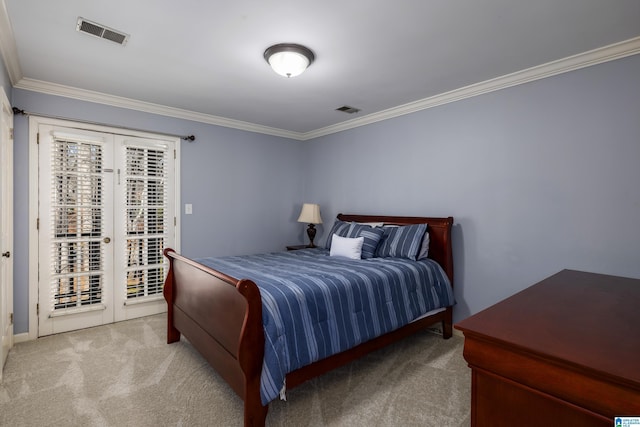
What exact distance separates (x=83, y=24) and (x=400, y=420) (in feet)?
10.4

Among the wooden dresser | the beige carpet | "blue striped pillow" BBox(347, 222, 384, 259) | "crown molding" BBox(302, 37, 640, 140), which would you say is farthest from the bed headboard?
the wooden dresser

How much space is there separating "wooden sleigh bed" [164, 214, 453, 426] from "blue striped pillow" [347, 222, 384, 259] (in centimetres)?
37

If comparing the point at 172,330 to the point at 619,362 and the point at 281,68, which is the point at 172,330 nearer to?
the point at 281,68

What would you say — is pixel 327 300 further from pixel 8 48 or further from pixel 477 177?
pixel 8 48

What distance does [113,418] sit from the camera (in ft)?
6.20

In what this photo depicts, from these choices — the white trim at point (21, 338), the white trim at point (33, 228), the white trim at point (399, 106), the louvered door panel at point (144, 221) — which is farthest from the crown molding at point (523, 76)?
the white trim at point (21, 338)

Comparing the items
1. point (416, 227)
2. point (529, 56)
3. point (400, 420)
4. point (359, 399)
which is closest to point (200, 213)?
point (416, 227)

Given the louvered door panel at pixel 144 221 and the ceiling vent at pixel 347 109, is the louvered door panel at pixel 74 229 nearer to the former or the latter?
the louvered door panel at pixel 144 221

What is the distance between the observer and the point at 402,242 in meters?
3.17

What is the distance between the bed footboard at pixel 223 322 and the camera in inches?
66.4

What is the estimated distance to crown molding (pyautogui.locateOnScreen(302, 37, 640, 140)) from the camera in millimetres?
2250

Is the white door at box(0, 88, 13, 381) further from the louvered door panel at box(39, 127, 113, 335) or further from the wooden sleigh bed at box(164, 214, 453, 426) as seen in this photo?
the wooden sleigh bed at box(164, 214, 453, 426)

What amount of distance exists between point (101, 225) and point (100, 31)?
202 centimetres

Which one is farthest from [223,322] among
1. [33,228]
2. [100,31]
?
[33,228]
